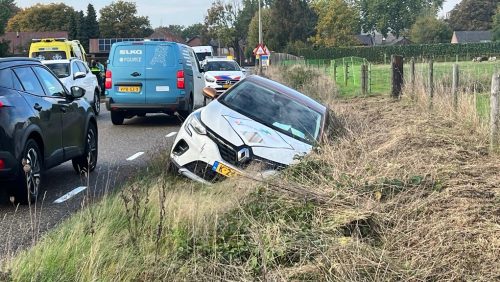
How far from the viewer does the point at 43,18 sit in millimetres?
113000

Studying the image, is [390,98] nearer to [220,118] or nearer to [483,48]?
[220,118]

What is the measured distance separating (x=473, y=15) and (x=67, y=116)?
135 m

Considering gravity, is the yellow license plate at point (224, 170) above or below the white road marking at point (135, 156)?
above

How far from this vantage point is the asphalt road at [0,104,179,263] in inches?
217

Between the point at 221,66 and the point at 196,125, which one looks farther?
the point at 221,66

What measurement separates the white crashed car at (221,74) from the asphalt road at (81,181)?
9305mm

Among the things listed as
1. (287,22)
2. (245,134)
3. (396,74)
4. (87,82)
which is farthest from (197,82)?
(287,22)

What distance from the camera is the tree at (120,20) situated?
107 m

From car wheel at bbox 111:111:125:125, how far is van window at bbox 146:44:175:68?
1597mm

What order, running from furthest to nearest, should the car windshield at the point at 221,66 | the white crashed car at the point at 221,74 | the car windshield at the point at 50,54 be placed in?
the car windshield at the point at 221,66 → the white crashed car at the point at 221,74 → the car windshield at the point at 50,54

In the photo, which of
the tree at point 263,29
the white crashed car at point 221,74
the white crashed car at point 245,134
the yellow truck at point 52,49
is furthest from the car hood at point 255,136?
the tree at point 263,29

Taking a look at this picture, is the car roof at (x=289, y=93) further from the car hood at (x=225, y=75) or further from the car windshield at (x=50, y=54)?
the car windshield at (x=50, y=54)

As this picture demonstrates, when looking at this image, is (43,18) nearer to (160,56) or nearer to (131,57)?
(131,57)

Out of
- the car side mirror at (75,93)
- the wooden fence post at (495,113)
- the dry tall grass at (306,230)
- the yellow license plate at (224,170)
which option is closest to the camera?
the dry tall grass at (306,230)
